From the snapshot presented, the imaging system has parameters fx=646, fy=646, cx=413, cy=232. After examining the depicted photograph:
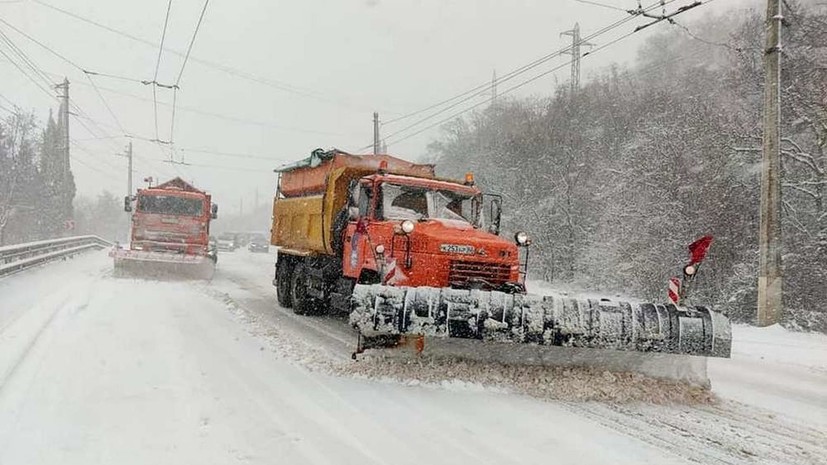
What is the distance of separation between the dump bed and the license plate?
2186 mm

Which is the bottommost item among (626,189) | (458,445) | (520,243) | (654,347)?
(458,445)

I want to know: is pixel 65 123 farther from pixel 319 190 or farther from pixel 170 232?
pixel 319 190

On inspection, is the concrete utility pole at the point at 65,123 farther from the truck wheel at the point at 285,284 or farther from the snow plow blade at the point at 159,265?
the truck wheel at the point at 285,284

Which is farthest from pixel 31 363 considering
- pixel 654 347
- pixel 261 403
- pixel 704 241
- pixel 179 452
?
pixel 704 241

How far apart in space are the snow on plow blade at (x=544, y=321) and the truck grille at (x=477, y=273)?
121 centimetres

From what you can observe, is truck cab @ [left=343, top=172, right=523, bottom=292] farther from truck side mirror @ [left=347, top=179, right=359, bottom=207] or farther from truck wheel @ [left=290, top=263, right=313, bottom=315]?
truck wheel @ [left=290, top=263, right=313, bottom=315]

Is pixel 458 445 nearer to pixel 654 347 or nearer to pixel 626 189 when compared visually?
pixel 654 347

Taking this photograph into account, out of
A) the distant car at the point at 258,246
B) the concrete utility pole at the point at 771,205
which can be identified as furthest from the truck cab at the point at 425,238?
the distant car at the point at 258,246

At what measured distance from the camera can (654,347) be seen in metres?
6.09

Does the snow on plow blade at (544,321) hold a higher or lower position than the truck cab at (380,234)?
lower

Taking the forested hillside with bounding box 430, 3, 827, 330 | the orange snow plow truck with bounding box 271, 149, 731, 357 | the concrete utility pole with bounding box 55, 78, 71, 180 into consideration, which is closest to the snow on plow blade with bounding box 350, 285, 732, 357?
the orange snow plow truck with bounding box 271, 149, 731, 357

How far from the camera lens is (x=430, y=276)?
296 inches

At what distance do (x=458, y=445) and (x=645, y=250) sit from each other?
16059mm

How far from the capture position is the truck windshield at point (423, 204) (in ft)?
29.0
